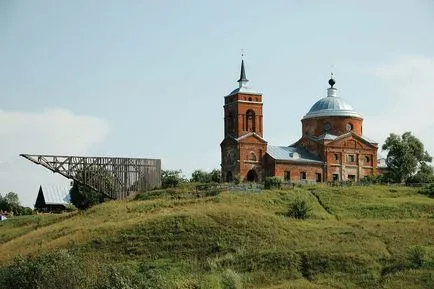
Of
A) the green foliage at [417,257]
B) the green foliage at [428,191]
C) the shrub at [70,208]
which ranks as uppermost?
the green foliage at [428,191]

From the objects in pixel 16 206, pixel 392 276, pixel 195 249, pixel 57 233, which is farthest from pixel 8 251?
pixel 16 206

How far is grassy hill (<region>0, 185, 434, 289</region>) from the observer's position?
49219mm

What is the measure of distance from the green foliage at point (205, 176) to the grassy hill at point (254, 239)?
50.0 feet

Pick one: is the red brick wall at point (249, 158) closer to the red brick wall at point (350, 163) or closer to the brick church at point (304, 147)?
the brick church at point (304, 147)

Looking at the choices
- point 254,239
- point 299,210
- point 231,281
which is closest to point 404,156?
point 299,210

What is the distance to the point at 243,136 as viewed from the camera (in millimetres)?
79375

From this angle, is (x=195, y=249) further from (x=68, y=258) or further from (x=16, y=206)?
(x=16, y=206)

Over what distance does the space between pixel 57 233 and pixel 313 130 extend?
102ft

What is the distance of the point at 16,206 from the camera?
108125 mm

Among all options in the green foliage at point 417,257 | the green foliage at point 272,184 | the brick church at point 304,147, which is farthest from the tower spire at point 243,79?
the green foliage at point 417,257

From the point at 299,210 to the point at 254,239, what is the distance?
697cm

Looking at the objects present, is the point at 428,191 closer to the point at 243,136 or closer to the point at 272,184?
the point at 272,184

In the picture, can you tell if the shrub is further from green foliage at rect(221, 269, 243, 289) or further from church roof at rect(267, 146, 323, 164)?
green foliage at rect(221, 269, 243, 289)

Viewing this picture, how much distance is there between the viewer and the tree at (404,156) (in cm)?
8100
